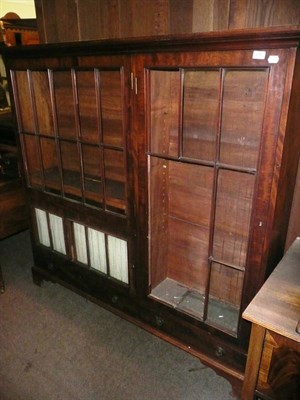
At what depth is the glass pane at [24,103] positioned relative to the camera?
5.78 ft

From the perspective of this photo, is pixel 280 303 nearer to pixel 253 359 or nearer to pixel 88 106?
pixel 253 359

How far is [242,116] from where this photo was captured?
4.20 ft

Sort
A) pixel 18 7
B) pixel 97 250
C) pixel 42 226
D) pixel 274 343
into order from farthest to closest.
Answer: pixel 18 7
pixel 42 226
pixel 97 250
pixel 274 343

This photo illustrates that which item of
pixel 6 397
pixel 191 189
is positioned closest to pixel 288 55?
pixel 191 189

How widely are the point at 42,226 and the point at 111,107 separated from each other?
916 millimetres

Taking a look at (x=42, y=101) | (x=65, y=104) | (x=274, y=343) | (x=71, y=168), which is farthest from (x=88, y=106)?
(x=274, y=343)

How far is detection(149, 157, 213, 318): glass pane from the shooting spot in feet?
4.99

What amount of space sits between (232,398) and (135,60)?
154 centimetres

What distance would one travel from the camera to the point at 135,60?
1262mm

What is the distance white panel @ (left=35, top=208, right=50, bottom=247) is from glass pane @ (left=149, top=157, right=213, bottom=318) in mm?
801

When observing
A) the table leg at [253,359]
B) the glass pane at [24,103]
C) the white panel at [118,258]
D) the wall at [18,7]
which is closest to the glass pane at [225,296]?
the table leg at [253,359]

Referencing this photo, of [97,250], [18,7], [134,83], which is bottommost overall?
[97,250]

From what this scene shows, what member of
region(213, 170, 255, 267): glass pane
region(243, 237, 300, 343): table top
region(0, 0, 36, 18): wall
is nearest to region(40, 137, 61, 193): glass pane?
region(213, 170, 255, 267): glass pane

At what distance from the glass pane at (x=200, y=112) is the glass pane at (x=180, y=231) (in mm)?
100
